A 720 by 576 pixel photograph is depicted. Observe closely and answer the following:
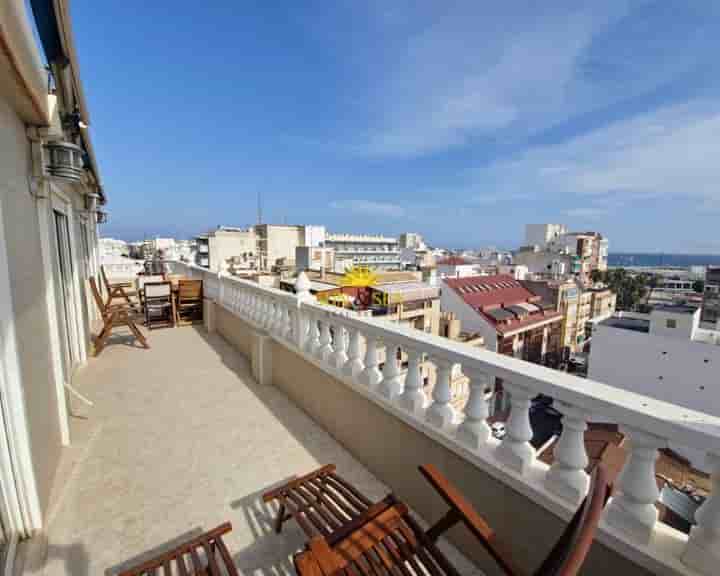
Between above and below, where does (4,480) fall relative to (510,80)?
below

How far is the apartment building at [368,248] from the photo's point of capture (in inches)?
2464

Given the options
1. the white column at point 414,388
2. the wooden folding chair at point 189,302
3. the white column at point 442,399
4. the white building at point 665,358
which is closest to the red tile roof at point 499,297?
the white building at point 665,358

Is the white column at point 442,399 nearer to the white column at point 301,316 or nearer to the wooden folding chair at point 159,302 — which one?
the white column at point 301,316

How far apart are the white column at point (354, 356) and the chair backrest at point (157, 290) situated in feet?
18.5

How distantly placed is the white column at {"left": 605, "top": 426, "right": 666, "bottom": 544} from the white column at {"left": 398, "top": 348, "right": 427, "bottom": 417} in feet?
3.38

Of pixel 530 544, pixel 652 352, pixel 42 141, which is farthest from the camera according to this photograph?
pixel 652 352

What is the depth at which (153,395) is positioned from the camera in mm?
3619

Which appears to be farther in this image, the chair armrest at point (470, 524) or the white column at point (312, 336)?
the white column at point (312, 336)

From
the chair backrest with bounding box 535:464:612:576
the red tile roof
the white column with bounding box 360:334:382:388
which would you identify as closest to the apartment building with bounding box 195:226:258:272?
the red tile roof

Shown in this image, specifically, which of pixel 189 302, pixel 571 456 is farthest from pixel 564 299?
pixel 571 456

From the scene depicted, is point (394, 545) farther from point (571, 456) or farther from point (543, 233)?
point (543, 233)

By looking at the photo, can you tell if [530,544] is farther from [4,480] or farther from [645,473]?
[4,480]

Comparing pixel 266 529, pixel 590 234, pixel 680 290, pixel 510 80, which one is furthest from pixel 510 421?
pixel 680 290

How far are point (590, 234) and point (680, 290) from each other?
17575 millimetres
